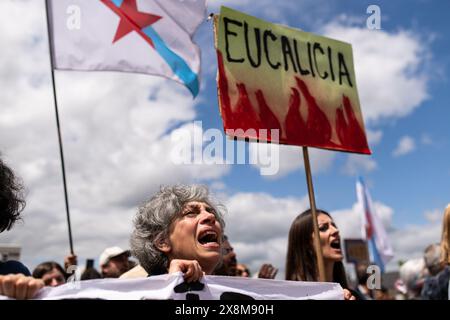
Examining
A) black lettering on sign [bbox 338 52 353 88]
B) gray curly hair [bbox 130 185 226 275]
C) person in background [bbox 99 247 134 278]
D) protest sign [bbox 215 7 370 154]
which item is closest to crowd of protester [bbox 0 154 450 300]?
gray curly hair [bbox 130 185 226 275]

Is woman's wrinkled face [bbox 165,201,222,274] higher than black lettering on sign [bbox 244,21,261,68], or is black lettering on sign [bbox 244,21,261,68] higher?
black lettering on sign [bbox 244,21,261,68]

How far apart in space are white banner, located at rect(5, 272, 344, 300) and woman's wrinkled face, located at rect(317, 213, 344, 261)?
4.11 feet

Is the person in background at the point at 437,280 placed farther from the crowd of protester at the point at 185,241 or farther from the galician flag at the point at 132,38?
the galician flag at the point at 132,38

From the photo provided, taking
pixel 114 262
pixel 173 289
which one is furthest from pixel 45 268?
pixel 173 289

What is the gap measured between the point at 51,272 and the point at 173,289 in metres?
3.19

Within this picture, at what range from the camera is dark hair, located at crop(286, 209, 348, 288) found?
11.8 feet

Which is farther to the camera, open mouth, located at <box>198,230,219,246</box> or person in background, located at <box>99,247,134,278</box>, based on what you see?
person in background, located at <box>99,247,134,278</box>

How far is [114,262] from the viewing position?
545cm

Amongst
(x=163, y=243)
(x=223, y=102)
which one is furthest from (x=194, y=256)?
(x=223, y=102)

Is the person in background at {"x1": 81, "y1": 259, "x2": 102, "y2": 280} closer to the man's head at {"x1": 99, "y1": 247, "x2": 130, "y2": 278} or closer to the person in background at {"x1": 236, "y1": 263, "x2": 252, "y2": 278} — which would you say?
the man's head at {"x1": 99, "y1": 247, "x2": 130, "y2": 278}

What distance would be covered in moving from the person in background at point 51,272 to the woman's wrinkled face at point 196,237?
2.56 m

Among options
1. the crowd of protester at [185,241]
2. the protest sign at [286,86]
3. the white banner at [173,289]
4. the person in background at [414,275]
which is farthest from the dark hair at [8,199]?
the person in background at [414,275]

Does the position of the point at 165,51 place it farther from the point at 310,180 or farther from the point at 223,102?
the point at 310,180

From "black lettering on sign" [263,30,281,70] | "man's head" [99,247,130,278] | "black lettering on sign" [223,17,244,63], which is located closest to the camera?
"black lettering on sign" [223,17,244,63]
